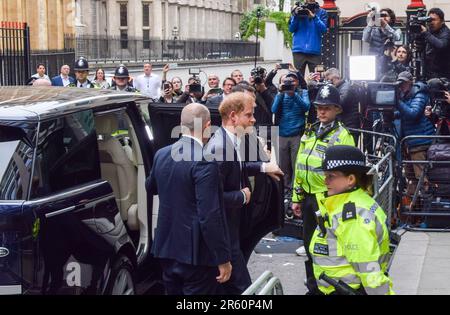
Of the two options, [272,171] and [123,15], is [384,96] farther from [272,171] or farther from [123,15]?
[123,15]

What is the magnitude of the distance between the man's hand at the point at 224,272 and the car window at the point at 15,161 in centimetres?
132

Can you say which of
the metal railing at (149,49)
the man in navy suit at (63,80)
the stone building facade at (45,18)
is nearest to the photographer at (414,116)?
the man in navy suit at (63,80)

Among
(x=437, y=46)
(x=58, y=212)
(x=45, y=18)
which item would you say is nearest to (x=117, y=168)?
(x=58, y=212)

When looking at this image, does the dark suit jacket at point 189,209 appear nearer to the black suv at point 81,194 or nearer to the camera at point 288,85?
the black suv at point 81,194

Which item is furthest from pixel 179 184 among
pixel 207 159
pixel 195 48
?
pixel 195 48

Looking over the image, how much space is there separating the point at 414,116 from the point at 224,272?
5.42m

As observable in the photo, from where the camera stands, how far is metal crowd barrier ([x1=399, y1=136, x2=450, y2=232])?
10.1 m

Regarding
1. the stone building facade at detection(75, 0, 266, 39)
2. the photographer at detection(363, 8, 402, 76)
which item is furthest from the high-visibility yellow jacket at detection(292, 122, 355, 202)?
the stone building facade at detection(75, 0, 266, 39)

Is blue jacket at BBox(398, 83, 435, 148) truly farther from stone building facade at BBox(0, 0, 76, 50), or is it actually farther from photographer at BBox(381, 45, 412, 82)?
stone building facade at BBox(0, 0, 76, 50)

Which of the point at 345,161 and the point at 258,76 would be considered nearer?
the point at 345,161

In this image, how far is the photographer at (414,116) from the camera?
10.4m

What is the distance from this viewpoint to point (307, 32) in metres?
14.0

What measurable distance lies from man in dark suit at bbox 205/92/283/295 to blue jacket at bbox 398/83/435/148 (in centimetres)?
462

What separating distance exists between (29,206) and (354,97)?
737 cm
